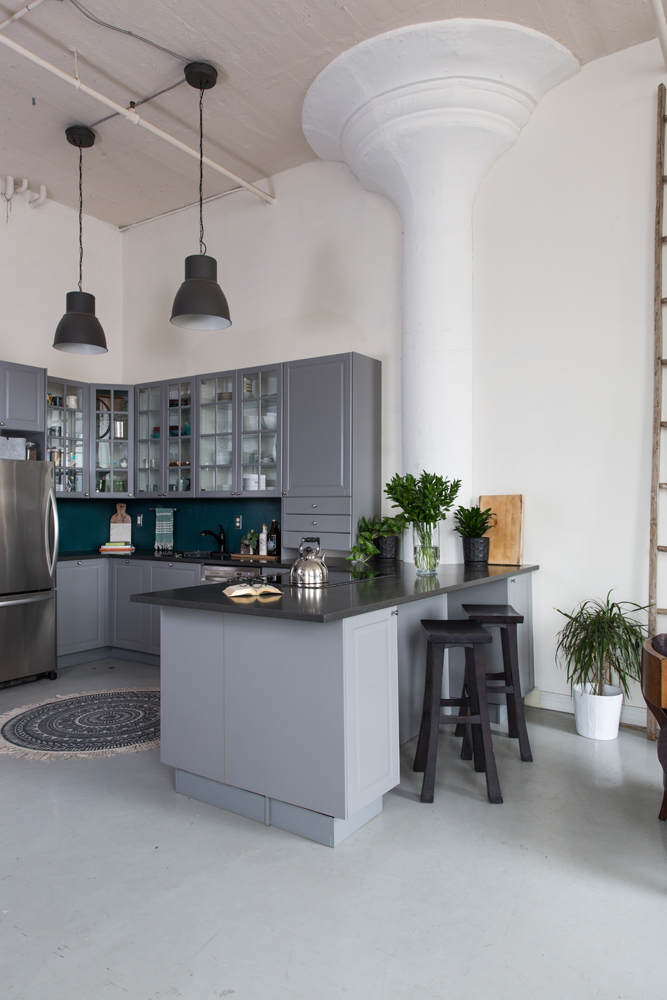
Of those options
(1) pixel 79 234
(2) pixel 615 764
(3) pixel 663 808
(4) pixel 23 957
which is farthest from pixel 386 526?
(1) pixel 79 234

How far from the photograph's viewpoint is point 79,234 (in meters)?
6.51

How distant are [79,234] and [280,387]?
3023 millimetres

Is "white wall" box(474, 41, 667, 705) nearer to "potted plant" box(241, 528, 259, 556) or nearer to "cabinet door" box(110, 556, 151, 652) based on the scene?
"potted plant" box(241, 528, 259, 556)

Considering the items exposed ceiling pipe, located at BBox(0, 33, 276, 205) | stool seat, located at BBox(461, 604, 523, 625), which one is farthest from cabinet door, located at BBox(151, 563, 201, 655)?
exposed ceiling pipe, located at BBox(0, 33, 276, 205)

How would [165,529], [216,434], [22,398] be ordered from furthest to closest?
[165,529] < [216,434] < [22,398]

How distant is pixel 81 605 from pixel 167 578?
0.86 meters

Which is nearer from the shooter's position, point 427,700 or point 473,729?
point 427,700

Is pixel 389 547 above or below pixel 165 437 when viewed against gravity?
below

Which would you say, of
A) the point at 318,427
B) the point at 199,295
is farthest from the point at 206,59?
the point at 318,427

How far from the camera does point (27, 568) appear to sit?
16.6 ft

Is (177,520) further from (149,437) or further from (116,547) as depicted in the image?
(149,437)

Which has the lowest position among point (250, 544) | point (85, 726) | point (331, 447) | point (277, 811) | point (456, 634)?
point (85, 726)

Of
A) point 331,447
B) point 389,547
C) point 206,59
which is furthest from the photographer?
point 331,447

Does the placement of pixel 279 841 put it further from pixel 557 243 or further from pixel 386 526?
pixel 557 243
